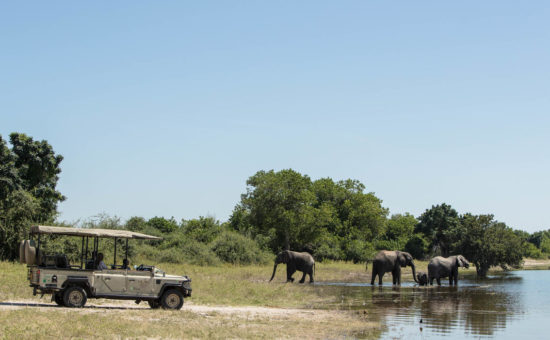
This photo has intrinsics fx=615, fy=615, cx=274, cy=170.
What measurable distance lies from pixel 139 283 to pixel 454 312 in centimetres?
1333

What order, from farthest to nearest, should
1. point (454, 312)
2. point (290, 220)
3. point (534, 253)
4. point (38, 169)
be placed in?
point (534, 253)
point (290, 220)
point (38, 169)
point (454, 312)

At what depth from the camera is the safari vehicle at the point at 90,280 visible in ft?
66.6

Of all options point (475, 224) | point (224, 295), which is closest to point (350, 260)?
point (475, 224)

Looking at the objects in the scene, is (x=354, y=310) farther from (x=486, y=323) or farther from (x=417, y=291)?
(x=417, y=291)

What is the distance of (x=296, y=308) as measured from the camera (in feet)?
83.0

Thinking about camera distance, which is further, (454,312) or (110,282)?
(454,312)

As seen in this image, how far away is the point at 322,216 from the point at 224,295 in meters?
39.9

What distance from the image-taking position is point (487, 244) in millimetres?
60500

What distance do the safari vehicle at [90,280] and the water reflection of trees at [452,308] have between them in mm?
8148

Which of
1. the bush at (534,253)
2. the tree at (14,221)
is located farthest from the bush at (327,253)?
the bush at (534,253)

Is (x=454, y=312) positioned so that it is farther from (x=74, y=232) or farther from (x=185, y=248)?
(x=185, y=248)

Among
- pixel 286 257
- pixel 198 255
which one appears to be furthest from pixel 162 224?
pixel 286 257

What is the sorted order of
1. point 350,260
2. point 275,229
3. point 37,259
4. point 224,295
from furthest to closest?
1. point 350,260
2. point 275,229
3. point 224,295
4. point 37,259

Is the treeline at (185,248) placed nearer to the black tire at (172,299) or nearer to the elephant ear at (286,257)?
the elephant ear at (286,257)
